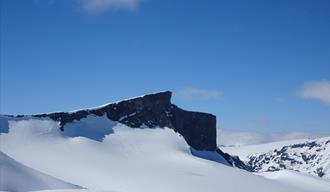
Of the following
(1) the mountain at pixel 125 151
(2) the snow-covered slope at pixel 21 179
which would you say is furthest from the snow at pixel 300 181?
(2) the snow-covered slope at pixel 21 179

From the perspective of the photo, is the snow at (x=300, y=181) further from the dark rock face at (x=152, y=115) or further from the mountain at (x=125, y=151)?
the dark rock face at (x=152, y=115)

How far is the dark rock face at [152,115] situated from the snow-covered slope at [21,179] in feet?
252

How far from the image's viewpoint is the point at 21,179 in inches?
2790

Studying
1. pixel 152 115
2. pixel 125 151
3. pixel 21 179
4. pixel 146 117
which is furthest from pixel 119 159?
pixel 21 179

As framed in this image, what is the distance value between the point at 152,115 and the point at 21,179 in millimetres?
108875

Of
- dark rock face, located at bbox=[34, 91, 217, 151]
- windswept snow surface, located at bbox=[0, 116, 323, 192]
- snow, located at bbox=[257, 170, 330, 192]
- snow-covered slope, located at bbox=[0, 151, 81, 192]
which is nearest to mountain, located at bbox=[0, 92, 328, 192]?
windswept snow surface, located at bbox=[0, 116, 323, 192]

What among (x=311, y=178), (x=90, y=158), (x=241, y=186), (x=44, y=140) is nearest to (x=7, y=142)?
(x=44, y=140)

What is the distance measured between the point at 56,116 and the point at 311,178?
81.3 metres

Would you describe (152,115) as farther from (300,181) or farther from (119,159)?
(300,181)

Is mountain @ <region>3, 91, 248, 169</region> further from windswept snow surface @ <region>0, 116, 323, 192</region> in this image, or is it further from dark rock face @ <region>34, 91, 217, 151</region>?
windswept snow surface @ <region>0, 116, 323, 192</region>

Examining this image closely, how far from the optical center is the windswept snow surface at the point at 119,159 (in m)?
112

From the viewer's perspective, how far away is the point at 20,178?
70.9 meters

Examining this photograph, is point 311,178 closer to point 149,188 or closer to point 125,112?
point 125,112

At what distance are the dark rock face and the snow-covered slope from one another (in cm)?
7686
